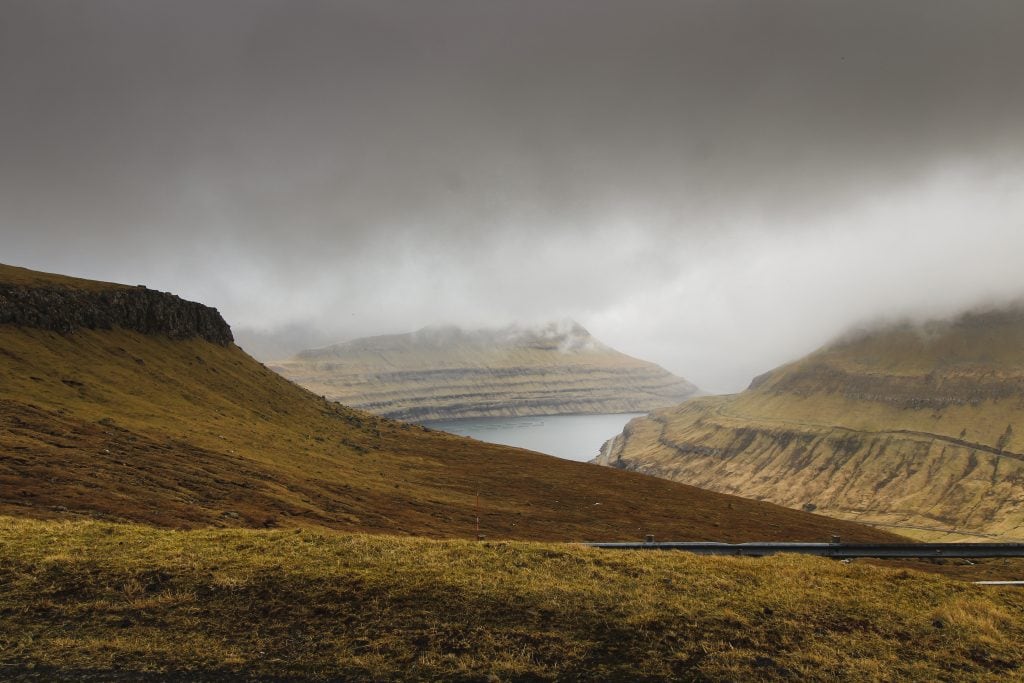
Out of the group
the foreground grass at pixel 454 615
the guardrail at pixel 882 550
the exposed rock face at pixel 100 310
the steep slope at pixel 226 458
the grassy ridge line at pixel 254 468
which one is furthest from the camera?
the exposed rock face at pixel 100 310

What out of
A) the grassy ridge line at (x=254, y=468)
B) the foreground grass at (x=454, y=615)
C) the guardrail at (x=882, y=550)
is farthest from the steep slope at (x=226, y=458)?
the guardrail at (x=882, y=550)

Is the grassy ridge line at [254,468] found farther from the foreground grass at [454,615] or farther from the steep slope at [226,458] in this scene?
the foreground grass at [454,615]

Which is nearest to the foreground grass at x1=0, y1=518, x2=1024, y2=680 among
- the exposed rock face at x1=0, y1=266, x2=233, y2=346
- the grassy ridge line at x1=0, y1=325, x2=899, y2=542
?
the grassy ridge line at x1=0, y1=325, x2=899, y2=542

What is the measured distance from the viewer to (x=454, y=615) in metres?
14.2

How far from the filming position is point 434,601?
14.9 m

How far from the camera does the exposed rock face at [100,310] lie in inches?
2630

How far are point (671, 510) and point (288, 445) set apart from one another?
39.2 metres

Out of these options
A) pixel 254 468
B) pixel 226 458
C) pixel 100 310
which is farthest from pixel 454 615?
pixel 100 310

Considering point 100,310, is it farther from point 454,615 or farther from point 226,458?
point 454,615

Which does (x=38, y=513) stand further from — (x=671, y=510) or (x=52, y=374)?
(x=671, y=510)

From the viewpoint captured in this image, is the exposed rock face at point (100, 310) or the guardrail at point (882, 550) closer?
the guardrail at point (882, 550)

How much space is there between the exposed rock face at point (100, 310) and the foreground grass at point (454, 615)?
61.0 meters

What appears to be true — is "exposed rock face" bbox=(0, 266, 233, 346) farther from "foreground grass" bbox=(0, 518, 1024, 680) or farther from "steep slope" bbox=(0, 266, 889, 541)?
"foreground grass" bbox=(0, 518, 1024, 680)

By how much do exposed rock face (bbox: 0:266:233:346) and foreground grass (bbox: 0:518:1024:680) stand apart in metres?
61.0
